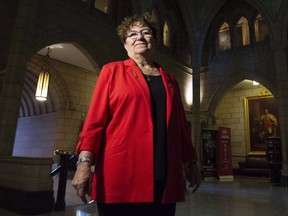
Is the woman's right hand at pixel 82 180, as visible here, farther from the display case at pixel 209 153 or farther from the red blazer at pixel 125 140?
the display case at pixel 209 153

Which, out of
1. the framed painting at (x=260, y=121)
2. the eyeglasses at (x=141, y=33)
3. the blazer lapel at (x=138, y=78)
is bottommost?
the blazer lapel at (x=138, y=78)

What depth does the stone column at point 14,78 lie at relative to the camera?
5586 mm

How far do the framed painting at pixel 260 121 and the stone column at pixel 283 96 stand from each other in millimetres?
4227

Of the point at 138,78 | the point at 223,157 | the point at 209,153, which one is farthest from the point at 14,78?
the point at 223,157

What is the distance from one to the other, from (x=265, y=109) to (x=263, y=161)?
10.0ft

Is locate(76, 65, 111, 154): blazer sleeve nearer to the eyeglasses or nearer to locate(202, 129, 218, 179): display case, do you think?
the eyeglasses

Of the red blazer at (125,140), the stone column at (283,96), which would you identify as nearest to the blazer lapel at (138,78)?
the red blazer at (125,140)

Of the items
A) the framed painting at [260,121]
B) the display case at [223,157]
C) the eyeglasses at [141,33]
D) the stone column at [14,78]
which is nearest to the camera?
the eyeglasses at [141,33]

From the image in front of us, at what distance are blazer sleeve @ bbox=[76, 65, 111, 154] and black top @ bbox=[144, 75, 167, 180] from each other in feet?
0.76

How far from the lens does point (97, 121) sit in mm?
1225

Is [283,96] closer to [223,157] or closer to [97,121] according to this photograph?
[223,157]

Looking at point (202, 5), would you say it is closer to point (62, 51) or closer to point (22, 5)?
point (62, 51)

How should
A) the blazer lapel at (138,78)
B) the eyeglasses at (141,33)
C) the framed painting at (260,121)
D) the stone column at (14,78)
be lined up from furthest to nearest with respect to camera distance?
1. the framed painting at (260,121)
2. the stone column at (14,78)
3. the eyeglasses at (141,33)
4. the blazer lapel at (138,78)

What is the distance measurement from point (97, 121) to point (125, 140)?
166 mm
